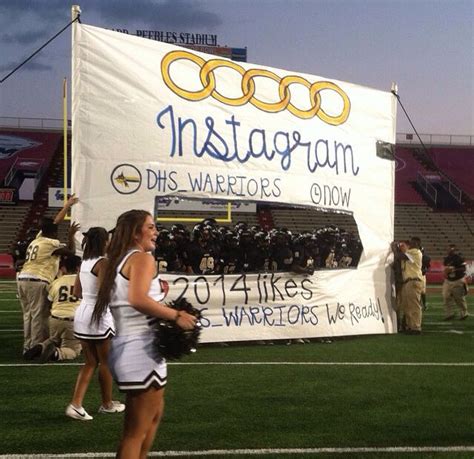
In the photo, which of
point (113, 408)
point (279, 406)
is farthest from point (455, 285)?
point (113, 408)

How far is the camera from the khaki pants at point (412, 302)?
36.2 feet

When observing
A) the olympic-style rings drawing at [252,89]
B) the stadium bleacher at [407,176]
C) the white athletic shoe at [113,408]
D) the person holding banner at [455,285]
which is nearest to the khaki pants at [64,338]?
the white athletic shoe at [113,408]

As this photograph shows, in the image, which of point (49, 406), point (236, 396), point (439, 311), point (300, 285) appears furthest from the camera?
point (439, 311)

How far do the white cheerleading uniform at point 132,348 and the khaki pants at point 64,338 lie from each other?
475 centimetres

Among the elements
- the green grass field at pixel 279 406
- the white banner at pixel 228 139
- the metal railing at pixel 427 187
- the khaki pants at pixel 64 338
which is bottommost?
the green grass field at pixel 279 406

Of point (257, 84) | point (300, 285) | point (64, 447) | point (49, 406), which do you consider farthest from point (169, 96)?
point (64, 447)

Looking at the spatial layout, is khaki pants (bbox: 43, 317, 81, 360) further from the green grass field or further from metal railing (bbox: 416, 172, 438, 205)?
metal railing (bbox: 416, 172, 438, 205)

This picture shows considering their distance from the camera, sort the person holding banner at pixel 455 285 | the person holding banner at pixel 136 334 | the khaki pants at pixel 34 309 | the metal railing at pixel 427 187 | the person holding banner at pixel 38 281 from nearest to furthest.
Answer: the person holding banner at pixel 136 334
the person holding banner at pixel 38 281
the khaki pants at pixel 34 309
the person holding banner at pixel 455 285
the metal railing at pixel 427 187

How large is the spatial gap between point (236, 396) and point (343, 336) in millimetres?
4415

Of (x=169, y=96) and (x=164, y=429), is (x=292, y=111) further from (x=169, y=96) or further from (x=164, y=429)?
(x=164, y=429)

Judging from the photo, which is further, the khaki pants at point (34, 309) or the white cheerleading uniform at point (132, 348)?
the khaki pants at point (34, 309)

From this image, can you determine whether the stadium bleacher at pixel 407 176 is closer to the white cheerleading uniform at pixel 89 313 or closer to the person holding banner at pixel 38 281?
the person holding banner at pixel 38 281

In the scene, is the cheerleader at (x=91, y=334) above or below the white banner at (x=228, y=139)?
below

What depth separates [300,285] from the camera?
956 centimetres
